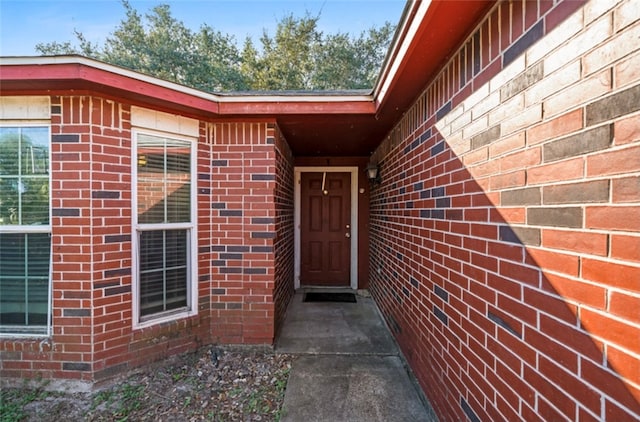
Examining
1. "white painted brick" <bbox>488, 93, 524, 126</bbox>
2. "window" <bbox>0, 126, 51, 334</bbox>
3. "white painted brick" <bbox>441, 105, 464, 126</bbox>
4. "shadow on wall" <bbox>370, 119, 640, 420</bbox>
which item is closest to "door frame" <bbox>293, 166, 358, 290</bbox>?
"shadow on wall" <bbox>370, 119, 640, 420</bbox>

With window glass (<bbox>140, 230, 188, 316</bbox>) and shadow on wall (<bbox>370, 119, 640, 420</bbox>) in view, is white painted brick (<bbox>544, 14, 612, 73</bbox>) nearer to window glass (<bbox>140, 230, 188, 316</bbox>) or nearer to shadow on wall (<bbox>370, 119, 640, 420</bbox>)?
shadow on wall (<bbox>370, 119, 640, 420</bbox>)

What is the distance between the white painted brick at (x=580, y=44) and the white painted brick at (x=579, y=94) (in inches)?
3.8

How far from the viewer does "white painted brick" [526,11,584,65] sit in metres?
0.86

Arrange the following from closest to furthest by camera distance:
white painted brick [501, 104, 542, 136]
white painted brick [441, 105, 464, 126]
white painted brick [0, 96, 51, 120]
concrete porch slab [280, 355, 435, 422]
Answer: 1. white painted brick [501, 104, 542, 136]
2. white painted brick [441, 105, 464, 126]
3. concrete porch slab [280, 355, 435, 422]
4. white painted brick [0, 96, 51, 120]

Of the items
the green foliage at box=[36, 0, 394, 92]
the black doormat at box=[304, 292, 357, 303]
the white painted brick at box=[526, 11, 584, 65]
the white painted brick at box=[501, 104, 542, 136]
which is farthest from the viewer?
the green foliage at box=[36, 0, 394, 92]

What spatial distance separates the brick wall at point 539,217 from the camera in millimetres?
737

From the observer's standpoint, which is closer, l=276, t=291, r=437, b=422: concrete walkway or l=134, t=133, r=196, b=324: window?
l=276, t=291, r=437, b=422: concrete walkway

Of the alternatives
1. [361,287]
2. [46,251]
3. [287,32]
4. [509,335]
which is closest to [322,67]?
[287,32]

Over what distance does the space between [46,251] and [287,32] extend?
8.39 m

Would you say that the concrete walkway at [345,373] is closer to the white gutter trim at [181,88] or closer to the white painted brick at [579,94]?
the white painted brick at [579,94]

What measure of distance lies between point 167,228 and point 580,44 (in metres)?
2.83

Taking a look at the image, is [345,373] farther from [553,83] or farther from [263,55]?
[263,55]

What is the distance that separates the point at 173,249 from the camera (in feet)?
8.40

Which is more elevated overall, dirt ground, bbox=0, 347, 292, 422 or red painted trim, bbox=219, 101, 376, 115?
red painted trim, bbox=219, 101, 376, 115
